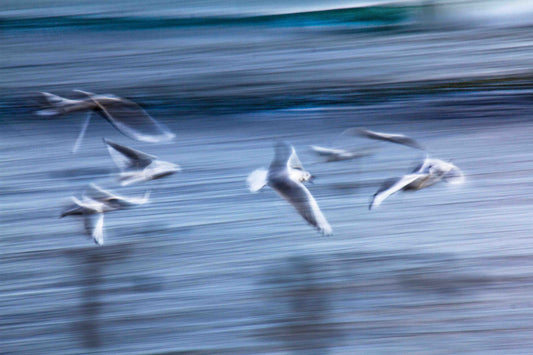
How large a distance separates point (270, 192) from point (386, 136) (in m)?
0.08

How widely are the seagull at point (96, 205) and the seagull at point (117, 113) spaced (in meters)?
0.04

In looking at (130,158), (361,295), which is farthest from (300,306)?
(130,158)

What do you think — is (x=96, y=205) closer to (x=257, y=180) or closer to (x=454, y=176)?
(x=257, y=180)

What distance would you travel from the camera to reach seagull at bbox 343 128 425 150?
0.40 m

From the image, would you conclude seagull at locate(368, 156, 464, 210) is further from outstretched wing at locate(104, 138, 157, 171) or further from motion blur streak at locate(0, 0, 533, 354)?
outstretched wing at locate(104, 138, 157, 171)

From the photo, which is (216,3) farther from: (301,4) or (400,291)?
(400,291)

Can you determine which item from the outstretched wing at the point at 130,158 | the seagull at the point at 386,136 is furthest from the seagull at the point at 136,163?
the seagull at the point at 386,136

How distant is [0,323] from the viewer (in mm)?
344

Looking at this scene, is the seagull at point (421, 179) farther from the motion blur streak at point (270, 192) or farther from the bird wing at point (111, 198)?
the bird wing at point (111, 198)

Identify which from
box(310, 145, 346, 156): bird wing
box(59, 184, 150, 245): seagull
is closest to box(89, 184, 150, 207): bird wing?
box(59, 184, 150, 245): seagull

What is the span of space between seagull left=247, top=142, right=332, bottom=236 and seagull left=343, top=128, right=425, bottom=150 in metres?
0.04

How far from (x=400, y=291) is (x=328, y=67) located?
5.9 inches

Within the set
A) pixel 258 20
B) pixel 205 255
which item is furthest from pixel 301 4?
pixel 205 255

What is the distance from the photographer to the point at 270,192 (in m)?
0.38
